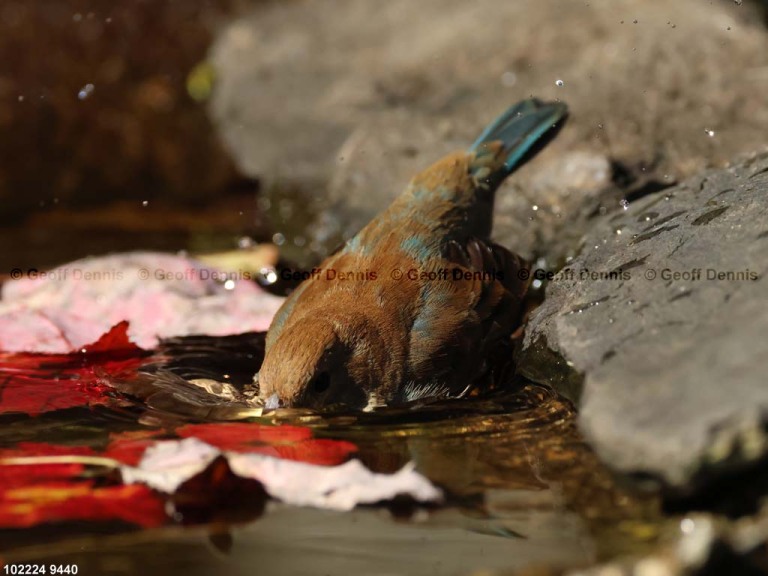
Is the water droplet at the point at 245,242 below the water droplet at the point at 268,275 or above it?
above

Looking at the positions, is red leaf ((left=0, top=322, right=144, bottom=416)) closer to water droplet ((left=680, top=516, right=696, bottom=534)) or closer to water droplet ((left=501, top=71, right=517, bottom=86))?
water droplet ((left=680, top=516, right=696, bottom=534))

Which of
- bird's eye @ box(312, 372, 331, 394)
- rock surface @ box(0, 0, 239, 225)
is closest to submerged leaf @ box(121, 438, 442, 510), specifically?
bird's eye @ box(312, 372, 331, 394)

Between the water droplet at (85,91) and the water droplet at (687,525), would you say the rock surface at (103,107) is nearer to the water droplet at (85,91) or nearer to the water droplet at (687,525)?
the water droplet at (85,91)

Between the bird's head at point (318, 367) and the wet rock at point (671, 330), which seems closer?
the wet rock at point (671, 330)

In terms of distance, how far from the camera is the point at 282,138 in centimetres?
638

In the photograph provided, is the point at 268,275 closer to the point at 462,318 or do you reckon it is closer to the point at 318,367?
the point at 462,318

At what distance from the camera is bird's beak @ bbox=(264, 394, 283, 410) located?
332 centimetres

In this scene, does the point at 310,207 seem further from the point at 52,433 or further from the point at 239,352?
the point at 52,433

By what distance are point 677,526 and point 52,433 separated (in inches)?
76.2

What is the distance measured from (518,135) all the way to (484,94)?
1348mm

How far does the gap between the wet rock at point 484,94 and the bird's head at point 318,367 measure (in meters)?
1.40

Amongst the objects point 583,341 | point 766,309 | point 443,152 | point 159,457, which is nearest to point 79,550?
point 159,457

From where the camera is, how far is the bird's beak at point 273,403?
10.9ft

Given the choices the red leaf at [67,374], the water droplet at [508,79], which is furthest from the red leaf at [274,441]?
the water droplet at [508,79]
